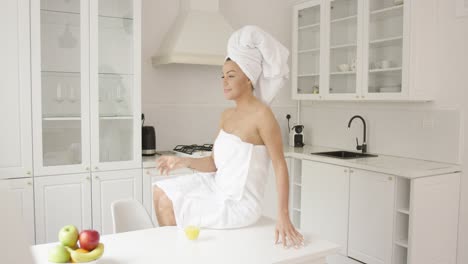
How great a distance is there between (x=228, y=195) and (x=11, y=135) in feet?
5.92

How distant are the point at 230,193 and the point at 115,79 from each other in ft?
5.94

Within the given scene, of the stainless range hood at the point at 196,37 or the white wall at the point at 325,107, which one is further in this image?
the stainless range hood at the point at 196,37

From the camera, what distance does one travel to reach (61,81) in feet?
10.4

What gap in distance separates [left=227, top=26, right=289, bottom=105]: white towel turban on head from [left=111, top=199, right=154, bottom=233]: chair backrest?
97cm

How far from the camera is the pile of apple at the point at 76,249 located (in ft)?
4.97

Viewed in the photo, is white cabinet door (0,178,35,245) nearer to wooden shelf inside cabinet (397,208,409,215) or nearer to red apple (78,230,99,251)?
red apple (78,230,99,251)

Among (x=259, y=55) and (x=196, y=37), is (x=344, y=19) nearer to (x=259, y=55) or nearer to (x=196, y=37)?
(x=196, y=37)

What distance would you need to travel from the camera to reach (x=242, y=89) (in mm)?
2053

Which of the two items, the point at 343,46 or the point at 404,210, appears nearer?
the point at 404,210

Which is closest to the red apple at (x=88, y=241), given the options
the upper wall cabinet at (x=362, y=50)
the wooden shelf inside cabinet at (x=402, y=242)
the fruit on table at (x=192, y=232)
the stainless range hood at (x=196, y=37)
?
the fruit on table at (x=192, y=232)

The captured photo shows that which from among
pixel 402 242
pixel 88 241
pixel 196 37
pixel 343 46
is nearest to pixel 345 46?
pixel 343 46

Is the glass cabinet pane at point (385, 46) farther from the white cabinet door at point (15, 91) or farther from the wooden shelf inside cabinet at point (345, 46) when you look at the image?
the white cabinet door at point (15, 91)

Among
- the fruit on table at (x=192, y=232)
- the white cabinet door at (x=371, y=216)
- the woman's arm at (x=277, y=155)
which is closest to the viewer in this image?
the fruit on table at (x=192, y=232)

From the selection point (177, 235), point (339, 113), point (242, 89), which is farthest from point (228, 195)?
point (339, 113)
